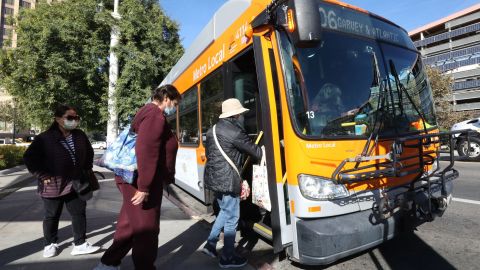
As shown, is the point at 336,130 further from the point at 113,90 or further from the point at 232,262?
the point at 113,90

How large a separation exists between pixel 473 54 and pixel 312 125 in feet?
253

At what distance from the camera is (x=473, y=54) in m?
64.4

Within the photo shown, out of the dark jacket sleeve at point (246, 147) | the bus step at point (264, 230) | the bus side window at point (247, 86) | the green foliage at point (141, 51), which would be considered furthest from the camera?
the green foliage at point (141, 51)

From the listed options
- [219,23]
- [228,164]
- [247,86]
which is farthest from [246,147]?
[219,23]

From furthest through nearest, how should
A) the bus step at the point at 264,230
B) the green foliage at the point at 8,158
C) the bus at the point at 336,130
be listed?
the green foliage at the point at 8,158
the bus step at the point at 264,230
the bus at the point at 336,130

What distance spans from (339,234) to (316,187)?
1.41 ft

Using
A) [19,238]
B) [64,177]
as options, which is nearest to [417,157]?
[64,177]

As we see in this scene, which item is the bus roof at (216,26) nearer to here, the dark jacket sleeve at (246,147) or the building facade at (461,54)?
the dark jacket sleeve at (246,147)

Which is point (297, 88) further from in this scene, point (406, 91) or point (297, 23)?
point (406, 91)

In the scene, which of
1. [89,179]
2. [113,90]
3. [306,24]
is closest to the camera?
[306,24]

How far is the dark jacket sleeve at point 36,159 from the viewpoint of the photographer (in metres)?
3.68

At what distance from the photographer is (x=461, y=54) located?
65.9 metres

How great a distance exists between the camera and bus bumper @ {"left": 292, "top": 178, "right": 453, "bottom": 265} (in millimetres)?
2809

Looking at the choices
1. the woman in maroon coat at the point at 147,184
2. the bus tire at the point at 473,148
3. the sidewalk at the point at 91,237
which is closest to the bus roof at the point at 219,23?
the woman in maroon coat at the point at 147,184
